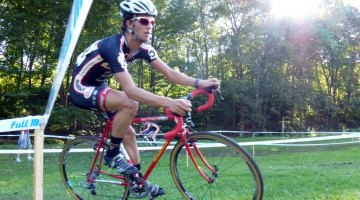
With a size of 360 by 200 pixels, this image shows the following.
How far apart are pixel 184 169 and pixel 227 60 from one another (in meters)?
36.5

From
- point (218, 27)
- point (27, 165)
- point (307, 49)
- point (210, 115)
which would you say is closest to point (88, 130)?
point (210, 115)

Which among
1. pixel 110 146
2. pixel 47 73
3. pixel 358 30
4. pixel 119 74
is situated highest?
pixel 358 30

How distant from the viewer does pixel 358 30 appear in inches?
1809

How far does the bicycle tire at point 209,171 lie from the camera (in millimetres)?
3320

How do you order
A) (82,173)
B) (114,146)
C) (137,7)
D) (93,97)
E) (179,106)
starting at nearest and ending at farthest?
(179,106)
(137,7)
(93,97)
(114,146)
(82,173)

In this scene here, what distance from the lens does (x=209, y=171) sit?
3.58 m

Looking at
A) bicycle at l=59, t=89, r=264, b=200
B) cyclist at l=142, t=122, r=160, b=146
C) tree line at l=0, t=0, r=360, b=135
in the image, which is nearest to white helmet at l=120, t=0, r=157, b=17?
bicycle at l=59, t=89, r=264, b=200

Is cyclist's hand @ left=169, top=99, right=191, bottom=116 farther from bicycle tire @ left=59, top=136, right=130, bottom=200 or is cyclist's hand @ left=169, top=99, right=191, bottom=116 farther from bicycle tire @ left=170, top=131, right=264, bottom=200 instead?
bicycle tire @ left=59, top=136, right=130, bottom=200

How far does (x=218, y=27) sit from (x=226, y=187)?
37.9 meters

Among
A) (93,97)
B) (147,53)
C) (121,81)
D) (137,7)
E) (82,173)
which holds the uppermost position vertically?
(137,7)

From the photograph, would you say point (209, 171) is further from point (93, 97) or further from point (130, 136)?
point (93, 97)

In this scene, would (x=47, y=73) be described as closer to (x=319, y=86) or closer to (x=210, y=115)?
(x=210, y=115)

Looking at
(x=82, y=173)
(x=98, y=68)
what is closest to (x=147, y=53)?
(x=98, y=68)

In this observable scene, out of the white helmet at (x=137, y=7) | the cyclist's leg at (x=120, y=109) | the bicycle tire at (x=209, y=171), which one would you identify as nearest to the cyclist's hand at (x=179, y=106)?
the bicycle tire at (x=209, y=171)
